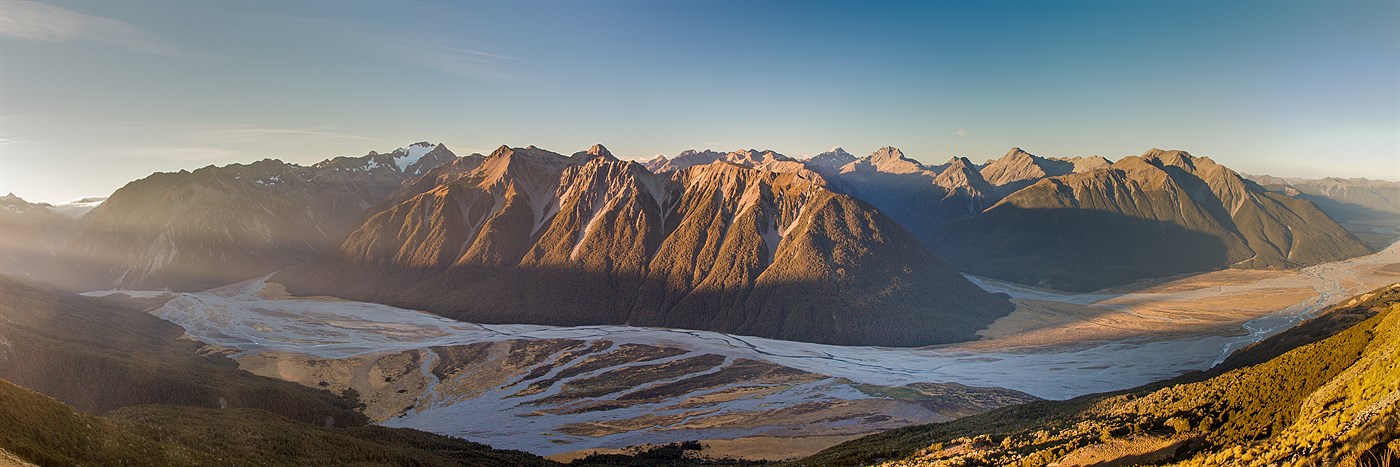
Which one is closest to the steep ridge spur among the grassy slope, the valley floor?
the valley floor

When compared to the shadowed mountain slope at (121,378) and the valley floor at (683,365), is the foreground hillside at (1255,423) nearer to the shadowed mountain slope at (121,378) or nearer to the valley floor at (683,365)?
the valley floor at (683,365)

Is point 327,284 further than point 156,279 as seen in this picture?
No

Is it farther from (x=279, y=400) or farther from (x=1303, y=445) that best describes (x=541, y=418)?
(x=1303, y=445)

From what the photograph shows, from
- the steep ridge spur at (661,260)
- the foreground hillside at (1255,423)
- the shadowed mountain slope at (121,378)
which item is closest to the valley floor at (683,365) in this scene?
the steep ridge spur at (661,260)

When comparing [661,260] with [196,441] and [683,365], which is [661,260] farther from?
[196,441]

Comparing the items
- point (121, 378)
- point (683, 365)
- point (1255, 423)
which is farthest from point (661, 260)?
point (1255, 423)

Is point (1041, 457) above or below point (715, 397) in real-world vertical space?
above

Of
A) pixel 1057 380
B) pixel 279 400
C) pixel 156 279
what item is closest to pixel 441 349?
pixel 279 400
